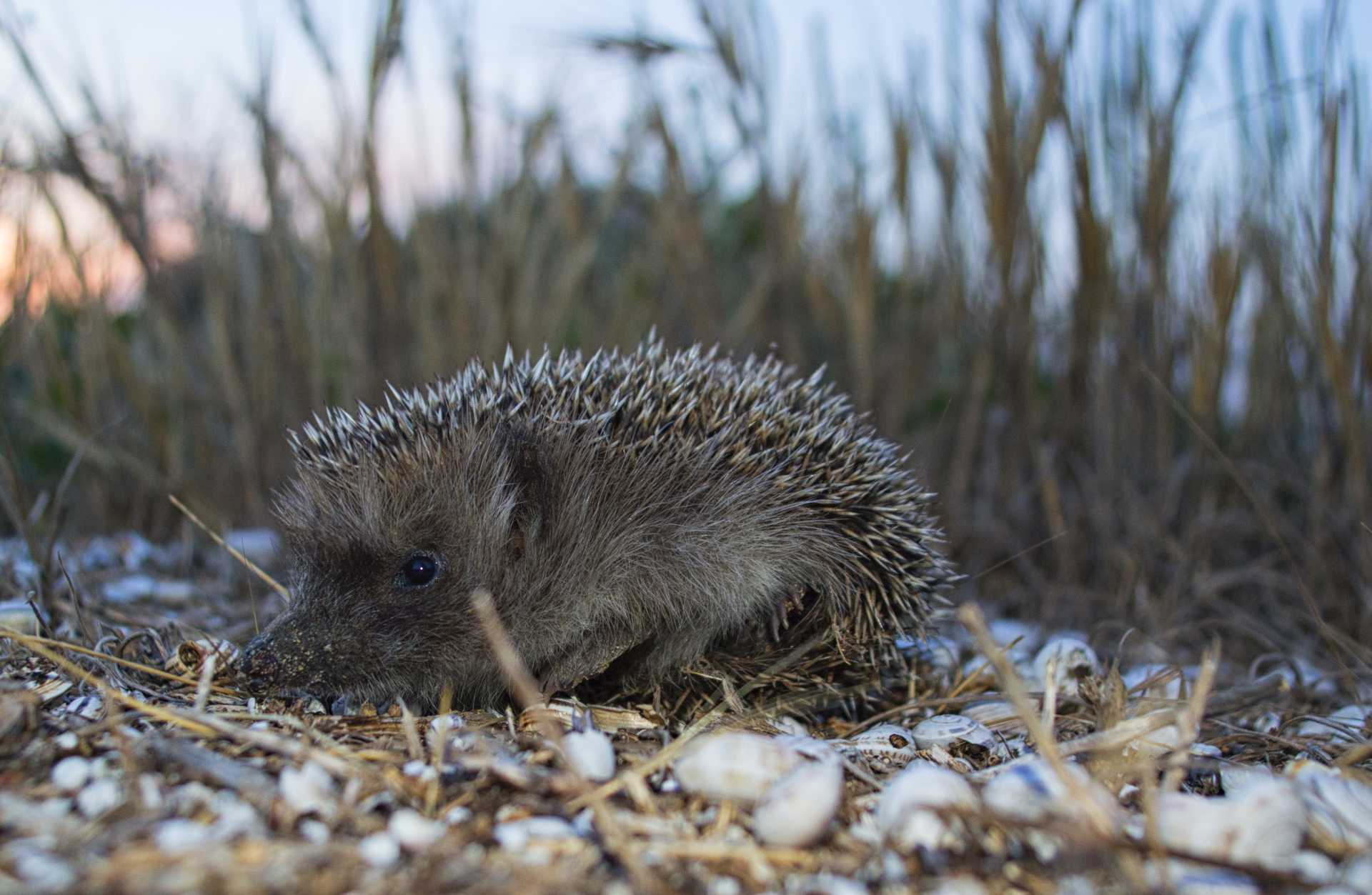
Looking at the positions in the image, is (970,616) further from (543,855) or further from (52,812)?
(52,812)

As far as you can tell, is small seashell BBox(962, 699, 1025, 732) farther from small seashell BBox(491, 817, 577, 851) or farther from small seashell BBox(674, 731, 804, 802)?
small seashell BBox(491, 817, 577, 851)

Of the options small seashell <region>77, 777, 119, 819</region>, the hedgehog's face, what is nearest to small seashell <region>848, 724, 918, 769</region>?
the hedgehog's face

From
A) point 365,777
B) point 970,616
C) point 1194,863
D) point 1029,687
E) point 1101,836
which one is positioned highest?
point 970,616

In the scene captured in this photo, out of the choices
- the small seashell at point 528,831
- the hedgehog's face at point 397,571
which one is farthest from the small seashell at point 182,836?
the hedgehog's face at point 397,571

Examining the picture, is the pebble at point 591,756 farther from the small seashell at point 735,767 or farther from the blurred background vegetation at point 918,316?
the blurred background vegetation at point 918,316

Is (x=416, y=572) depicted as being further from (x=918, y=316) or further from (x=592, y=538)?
(x=918, y=316)

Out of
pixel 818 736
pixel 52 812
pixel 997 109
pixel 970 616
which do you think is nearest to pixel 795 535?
pixel 818 736

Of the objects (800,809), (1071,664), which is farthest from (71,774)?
(1071,664)
